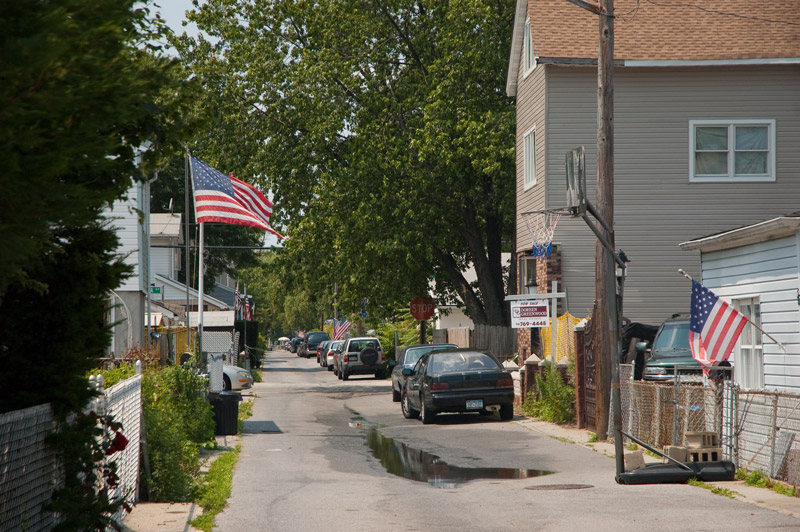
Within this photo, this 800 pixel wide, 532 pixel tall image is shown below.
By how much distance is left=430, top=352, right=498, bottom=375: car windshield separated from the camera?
71.7ft

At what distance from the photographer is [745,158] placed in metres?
24.9

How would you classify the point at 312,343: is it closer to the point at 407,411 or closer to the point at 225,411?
the point at 407,411

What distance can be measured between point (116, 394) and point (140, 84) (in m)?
4.80

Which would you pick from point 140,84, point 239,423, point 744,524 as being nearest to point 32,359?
point 140,84

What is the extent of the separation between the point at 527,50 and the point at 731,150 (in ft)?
20.4

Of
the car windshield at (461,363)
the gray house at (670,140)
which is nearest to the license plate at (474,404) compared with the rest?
the car windshield at (461,363)

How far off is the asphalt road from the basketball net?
4.29 meters

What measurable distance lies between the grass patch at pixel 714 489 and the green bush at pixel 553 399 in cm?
832

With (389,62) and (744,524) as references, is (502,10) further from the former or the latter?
(744,524)

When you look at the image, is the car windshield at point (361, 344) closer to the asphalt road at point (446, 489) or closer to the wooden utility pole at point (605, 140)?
the asphalt road at point (446, 489)

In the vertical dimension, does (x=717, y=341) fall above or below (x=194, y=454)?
above

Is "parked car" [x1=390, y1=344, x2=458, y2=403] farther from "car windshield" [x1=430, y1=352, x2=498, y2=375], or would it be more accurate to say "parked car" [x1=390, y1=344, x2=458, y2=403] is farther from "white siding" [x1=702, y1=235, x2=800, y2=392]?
"white siding" [x1=702, y1=235, x2=800, y2=392]

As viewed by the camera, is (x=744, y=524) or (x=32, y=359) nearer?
(x=32, y=359)

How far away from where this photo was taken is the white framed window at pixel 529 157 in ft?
88.1
